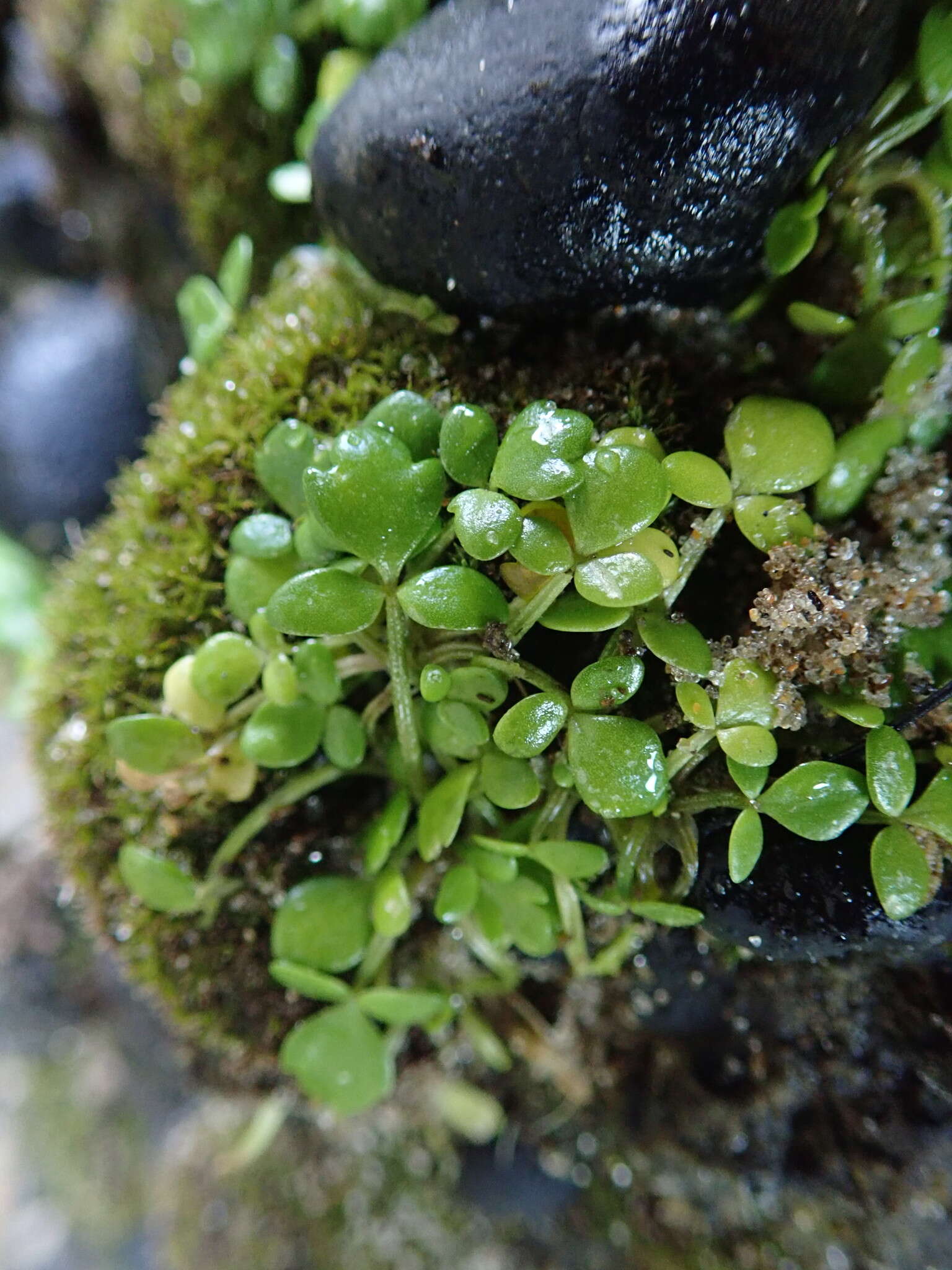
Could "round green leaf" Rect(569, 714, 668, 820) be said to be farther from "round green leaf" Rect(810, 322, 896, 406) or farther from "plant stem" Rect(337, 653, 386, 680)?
"round green leaf" Rect(810, 322, 896, 406)

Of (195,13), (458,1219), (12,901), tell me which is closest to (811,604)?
(195,13)

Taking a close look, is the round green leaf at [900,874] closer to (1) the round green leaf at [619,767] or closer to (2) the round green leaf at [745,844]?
(2) the round green leaf at [745,844]

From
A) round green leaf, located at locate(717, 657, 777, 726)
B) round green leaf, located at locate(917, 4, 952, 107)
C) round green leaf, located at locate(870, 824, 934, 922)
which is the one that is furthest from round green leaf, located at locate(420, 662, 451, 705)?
round green leaf, located at locate(917, 4, 952, 107)

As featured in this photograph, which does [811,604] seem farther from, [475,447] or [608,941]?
[608,941]

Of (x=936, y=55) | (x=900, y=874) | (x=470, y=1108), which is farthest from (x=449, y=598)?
(x=470, y=1108)

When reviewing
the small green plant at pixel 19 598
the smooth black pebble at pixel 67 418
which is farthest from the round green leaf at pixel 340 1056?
the smooth black pebble at pixel 67 418

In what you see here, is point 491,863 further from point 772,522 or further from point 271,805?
point 772,522
